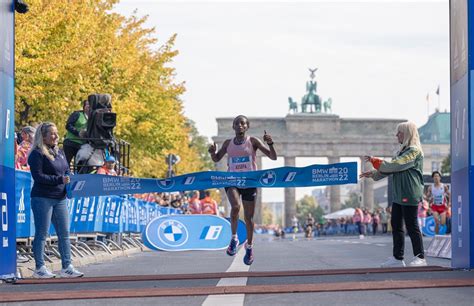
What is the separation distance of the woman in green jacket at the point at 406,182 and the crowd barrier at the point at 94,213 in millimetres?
4502

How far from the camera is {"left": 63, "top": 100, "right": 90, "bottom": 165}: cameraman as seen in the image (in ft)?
68.0

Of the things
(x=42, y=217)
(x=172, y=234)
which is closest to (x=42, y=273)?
(x=42, y=217)

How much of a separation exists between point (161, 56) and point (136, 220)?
17.2 m

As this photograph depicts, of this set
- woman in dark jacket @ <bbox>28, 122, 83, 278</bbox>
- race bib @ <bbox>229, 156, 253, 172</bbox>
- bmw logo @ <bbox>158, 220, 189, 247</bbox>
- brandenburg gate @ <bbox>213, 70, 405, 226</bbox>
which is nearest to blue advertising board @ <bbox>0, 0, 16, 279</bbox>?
woman in dark jacket @ <bbox>28, 122, 83, 278</bbox>

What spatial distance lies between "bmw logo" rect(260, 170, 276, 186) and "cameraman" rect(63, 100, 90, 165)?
6489 millimetres

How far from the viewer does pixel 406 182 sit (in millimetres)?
14133

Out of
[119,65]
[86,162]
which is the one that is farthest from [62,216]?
[119,65]

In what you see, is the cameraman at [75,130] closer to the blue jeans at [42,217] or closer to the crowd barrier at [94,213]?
the crowd barrier at [94,213]

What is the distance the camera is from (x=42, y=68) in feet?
92.5

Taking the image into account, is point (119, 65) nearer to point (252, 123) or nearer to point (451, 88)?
point (451, 88)

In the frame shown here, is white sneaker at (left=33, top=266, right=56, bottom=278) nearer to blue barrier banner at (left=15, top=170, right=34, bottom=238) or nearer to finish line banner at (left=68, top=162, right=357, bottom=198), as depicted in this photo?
finish line banner at (left=68, top=162, right=357, bottom=198)

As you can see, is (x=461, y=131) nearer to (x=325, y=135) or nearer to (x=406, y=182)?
(x=406, y=182)

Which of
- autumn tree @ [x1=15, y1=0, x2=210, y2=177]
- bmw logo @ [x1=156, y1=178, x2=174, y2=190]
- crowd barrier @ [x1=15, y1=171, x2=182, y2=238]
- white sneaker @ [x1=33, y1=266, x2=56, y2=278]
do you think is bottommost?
white sneaker @ [x1=33, y1=266, x2=56, y2=278]

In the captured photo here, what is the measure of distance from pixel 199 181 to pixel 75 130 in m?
6.05
